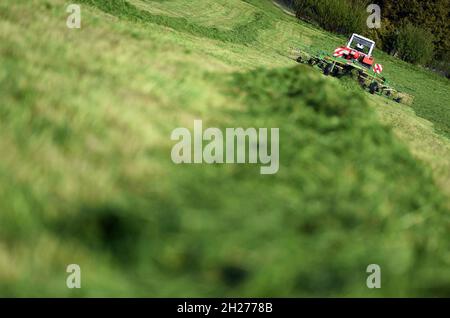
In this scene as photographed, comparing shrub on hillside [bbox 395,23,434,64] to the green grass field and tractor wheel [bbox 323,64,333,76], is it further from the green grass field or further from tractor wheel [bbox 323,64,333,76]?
the green grass field

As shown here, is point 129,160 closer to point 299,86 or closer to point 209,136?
point 209,136

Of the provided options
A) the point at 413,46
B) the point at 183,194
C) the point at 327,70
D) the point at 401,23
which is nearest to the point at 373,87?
the point at 327,70

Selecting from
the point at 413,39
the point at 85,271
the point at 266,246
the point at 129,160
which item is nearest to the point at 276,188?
the point at 266,246

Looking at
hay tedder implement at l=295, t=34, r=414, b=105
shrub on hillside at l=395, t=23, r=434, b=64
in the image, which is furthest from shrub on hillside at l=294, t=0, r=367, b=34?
hay tedder implement at l=295, t=34, r=414, b=105

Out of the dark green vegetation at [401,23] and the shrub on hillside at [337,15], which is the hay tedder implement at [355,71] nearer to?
the shrub on hillside at [337,15]

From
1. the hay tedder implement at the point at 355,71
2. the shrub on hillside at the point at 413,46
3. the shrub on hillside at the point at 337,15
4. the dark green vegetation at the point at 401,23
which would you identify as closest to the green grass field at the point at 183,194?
the hay tedder implement at the point at 355,71
